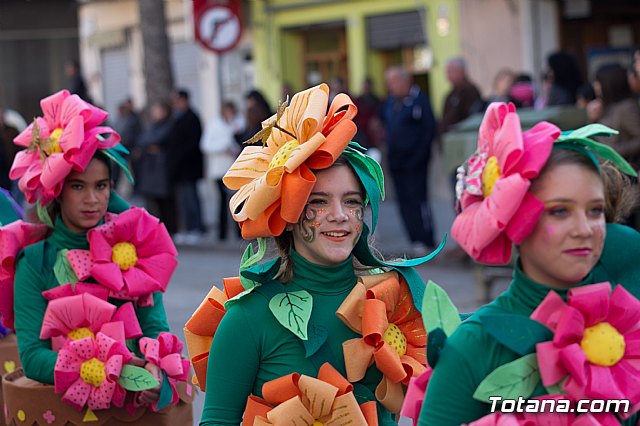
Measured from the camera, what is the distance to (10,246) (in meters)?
4.99

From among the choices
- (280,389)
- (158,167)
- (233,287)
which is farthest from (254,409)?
(158,167)

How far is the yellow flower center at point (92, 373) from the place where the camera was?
15.5 ft

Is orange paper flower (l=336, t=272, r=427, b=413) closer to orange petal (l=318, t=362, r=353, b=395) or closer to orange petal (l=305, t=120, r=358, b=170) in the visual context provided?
orange petal (l=318, t=362, r=353, b=395)

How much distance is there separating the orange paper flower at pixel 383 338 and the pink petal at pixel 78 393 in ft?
4.77

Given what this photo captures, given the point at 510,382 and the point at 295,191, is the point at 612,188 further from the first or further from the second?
the point at 295,191

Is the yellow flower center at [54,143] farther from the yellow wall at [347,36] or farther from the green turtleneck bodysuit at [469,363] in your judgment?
the yellow wall at [347,36]

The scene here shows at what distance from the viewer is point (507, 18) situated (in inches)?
692

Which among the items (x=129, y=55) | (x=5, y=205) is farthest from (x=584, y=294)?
(x=129, y=55)

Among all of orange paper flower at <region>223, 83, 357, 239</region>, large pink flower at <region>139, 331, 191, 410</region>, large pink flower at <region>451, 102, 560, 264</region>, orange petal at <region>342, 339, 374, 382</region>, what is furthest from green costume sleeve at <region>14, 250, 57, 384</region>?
large pink flower at <region>451, 102, 560, 264</region>

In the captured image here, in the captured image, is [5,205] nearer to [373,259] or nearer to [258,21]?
[373,259]

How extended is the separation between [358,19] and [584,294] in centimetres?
1760

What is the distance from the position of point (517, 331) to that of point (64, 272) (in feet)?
8.44

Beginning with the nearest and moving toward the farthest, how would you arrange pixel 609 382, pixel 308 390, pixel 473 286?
1. pixel 609 382
2. pixel 308 390
3. pixel 473 286

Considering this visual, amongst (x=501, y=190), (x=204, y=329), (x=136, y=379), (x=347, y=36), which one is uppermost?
(x=347, y=36)
